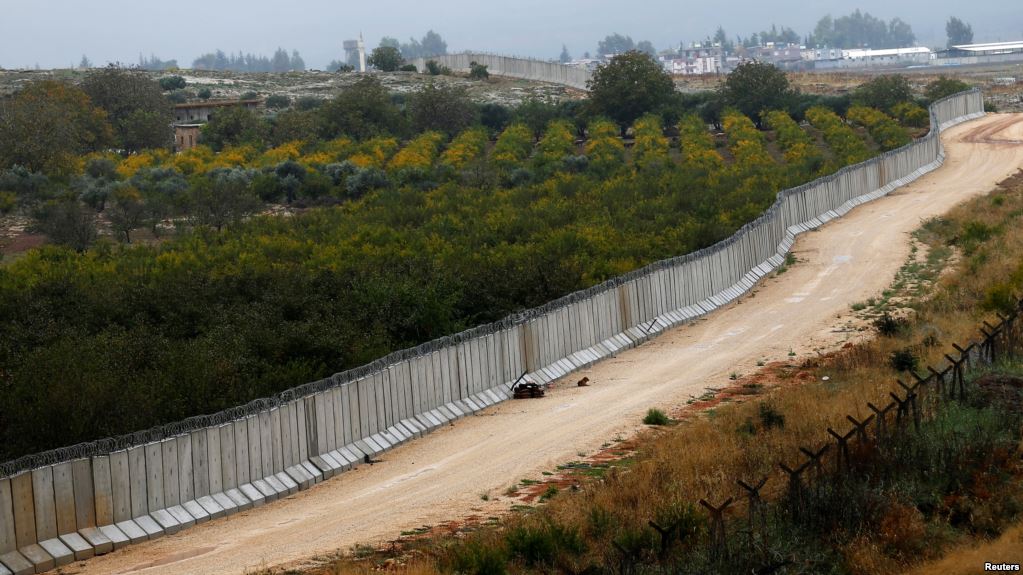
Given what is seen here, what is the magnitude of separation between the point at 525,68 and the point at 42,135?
6731 centimetres

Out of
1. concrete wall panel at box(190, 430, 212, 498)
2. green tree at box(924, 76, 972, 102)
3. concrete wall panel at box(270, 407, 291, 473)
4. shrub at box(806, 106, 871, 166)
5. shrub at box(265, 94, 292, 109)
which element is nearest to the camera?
concrete wall panel at box(190, 430, 212, 498)

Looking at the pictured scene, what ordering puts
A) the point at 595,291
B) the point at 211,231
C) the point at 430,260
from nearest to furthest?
the point at 595,291, the point at 430,260, the point at 211,231

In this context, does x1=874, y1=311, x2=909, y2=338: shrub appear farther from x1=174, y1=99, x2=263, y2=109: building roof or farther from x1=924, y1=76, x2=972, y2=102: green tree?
x1=174, y1=99, x2=263, y2=109: building roof

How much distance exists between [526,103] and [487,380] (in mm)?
91921

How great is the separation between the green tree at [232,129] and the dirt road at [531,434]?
6252cm

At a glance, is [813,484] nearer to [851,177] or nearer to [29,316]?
[29,316]

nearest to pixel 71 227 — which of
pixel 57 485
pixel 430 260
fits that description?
pixel 430 260

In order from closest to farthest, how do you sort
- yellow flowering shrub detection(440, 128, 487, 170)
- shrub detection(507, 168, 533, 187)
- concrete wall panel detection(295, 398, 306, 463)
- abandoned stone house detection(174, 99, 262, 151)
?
concrete wall panel detection(295, 398, 306, 463)
shrub detection(507, 168, 533, 187)
yellow flowering shrub detection(440, 128, 487, 170)
abandoned stone house detection(174, 99, 262, 151)

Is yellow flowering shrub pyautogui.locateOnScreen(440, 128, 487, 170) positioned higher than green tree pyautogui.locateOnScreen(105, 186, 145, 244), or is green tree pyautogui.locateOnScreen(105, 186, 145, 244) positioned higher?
yellow flowering shrub pyautogui.locateOnScreen(440, 128, 487, 170)

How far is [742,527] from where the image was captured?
19719mm

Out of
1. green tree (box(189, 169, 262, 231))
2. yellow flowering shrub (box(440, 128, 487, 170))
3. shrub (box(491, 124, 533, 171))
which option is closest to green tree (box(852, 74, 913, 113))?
shrub (box(491, 124, 533, 171))

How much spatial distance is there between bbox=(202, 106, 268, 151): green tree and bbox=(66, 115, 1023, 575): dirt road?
205ft

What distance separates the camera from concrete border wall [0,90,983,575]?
20953mm

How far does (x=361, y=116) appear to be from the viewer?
111375 mm
